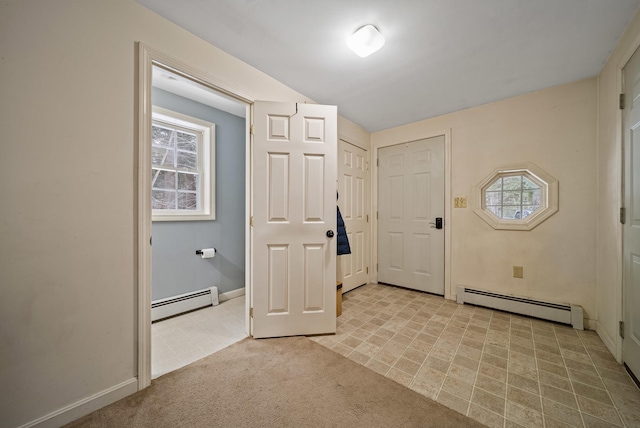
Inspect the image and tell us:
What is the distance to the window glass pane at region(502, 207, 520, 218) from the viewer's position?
262 cm

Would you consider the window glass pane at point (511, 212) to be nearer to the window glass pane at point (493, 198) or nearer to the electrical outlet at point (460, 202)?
the window glass pane at point (493, 198)

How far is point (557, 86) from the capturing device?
7.69ft

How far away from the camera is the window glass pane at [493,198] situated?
2.73 meters

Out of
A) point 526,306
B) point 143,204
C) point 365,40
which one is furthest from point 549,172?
point 143,204

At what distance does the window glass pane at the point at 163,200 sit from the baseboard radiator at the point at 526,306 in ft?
12.1

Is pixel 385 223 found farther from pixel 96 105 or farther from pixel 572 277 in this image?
pixel 96 105

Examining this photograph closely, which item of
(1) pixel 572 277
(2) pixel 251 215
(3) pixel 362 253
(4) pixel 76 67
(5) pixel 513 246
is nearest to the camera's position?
(4) pixel 76 67

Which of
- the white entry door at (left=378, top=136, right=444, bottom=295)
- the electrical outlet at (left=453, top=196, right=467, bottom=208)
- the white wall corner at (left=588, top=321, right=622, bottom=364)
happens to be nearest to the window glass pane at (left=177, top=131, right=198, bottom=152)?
the white entry door at (left=378, top=136, right=444, bottom=295)

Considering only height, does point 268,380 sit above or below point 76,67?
below

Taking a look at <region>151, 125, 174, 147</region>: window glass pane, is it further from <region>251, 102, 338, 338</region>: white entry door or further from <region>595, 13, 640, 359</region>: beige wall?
<region>595, 13, 640, 359</region>: beige wall

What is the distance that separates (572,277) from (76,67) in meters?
4.27

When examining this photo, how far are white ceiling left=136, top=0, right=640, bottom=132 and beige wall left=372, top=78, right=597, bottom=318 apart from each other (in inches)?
10.6

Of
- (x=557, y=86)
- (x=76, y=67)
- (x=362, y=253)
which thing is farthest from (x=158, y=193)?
(x=557, y=86)

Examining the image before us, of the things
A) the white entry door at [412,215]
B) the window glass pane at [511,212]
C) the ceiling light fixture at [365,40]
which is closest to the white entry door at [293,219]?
the ceiling light fixture at [365,40]
